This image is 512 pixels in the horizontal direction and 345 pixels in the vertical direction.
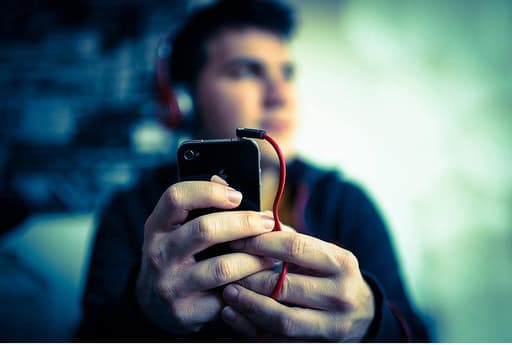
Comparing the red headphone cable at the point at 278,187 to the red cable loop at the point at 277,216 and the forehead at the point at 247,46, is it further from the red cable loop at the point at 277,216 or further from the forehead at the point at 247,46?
the forehead at the point at 247,46

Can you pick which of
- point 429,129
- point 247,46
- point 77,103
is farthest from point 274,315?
point 77,103

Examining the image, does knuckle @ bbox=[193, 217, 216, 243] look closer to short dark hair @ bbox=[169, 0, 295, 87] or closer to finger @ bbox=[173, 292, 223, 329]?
→ finger @ bbox=[173, 292, 223, 329]

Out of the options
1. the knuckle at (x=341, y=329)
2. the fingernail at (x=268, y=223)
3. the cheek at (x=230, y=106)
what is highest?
the cheek at (x=230, y=106)

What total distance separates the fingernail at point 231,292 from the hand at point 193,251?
16mm

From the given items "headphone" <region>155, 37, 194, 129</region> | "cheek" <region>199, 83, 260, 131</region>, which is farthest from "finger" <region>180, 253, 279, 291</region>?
"headphone" <region>155, 37, 194, 129</region>

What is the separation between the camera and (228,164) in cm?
36

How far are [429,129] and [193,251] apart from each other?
67 centimetres

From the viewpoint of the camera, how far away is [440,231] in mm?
770

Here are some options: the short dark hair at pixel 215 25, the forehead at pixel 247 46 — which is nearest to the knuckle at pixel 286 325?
the forehead at pixel 247 46

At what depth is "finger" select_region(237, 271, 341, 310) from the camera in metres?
0.36

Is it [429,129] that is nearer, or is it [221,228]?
[221,228]

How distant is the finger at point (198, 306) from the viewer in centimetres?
37

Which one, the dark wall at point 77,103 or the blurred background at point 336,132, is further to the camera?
the dark wall at point 77,103

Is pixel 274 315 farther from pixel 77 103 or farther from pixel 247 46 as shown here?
pixel 77 103
